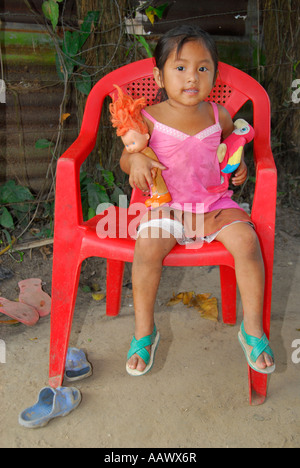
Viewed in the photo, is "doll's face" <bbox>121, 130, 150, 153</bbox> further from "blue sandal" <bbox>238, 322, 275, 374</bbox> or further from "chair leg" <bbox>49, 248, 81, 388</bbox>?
"blue sandal" <bbox>238, 322, 275, 374</bbox>

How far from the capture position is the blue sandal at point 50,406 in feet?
5.01

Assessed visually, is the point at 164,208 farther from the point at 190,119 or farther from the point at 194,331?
the point at 194,331

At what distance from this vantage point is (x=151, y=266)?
1.54 metres

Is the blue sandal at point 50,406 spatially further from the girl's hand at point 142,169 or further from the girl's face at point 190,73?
the girl's face at point 190,73

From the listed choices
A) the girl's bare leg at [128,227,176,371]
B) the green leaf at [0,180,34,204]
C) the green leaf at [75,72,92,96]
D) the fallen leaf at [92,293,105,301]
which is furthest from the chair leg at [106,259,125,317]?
the green leaf at [75,72,92,96]

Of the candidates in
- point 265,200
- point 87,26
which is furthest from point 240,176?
point 87,26

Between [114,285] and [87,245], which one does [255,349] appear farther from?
[114,285]

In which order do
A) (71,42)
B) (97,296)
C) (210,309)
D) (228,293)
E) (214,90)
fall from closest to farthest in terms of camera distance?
(214,90) → (228,293) → (210,309) → (97,296) → (71,42)

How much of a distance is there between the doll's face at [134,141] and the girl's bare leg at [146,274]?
0.98 feet

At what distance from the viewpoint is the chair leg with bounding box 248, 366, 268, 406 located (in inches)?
64.8

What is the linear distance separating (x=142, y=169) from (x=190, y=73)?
35cm

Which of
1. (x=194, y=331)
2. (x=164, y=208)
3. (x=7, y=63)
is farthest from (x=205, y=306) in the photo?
(x=7, y=63)

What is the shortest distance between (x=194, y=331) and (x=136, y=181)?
2.61 ft

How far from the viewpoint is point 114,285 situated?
6.97 feet
